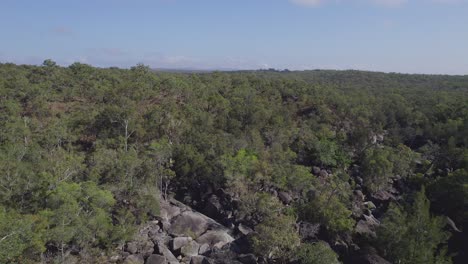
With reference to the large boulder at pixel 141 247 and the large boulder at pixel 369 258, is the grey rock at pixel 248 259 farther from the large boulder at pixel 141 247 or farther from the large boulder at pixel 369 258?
the large boulder at pixel 369 258

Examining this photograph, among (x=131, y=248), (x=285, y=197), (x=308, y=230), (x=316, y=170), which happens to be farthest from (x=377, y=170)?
(x=131, y=248)

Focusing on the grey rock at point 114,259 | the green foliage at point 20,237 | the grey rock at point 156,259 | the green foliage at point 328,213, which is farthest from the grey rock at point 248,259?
the green foliage at point 20,237

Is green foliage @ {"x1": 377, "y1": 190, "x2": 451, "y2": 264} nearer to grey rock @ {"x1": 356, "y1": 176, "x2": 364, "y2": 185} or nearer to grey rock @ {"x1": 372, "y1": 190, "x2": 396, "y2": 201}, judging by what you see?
grey rock @ {"x1": 372, "y1": 190, "x2": 396, "y2": 201}

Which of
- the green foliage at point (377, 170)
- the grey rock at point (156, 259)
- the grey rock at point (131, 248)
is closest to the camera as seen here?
the grey rock at point (156, 259)

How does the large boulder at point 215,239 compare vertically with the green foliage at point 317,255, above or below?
below

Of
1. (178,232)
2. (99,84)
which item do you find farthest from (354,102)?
(178,232)

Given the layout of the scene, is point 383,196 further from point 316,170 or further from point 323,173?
point 316,170
